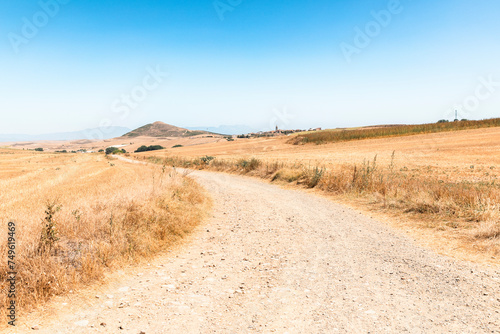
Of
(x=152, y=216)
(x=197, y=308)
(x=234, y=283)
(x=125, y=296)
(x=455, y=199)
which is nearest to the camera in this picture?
(x=197, y=308)

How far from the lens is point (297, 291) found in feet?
16.8

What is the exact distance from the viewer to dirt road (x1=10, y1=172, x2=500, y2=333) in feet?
13.3

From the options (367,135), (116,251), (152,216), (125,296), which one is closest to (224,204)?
(152,216)

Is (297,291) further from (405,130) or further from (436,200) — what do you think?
(405,130)

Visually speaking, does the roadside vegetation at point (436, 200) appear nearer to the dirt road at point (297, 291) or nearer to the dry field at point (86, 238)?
the dirt road at point (297, 291)

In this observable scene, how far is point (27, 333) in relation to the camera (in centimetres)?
378

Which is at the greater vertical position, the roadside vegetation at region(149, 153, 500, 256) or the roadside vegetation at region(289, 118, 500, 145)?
the roadside vegetation at region(289, 118, 500, 145)

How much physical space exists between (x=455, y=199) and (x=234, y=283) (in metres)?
9.52

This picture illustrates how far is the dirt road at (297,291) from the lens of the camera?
13.3ft

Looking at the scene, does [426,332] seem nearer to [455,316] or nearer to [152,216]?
[455,316]
